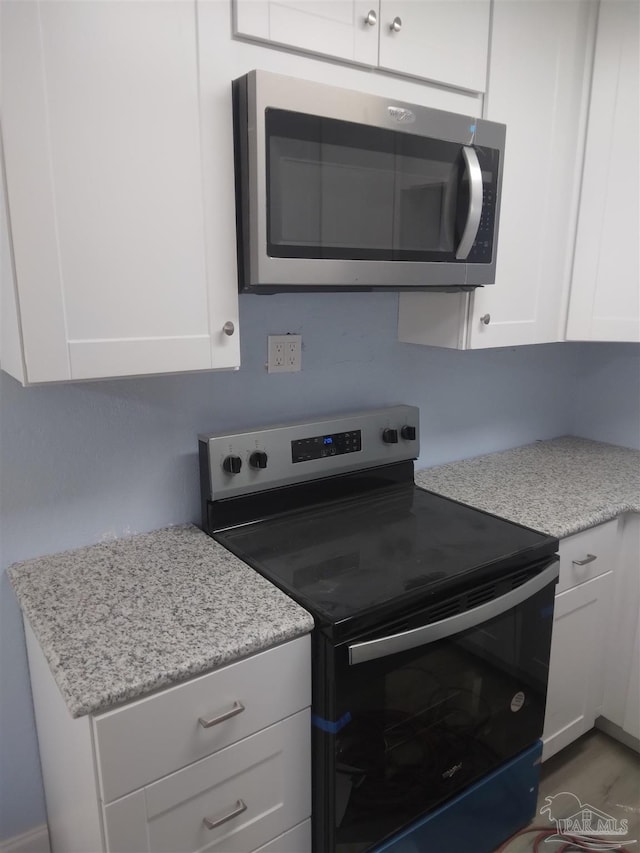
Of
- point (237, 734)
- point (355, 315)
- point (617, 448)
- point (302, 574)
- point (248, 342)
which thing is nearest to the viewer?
point (237, 734)

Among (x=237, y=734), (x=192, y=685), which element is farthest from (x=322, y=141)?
(x=237, y=734)

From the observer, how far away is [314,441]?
5.37ft

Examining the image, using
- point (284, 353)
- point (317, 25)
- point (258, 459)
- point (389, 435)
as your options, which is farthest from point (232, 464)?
point (317, 25)

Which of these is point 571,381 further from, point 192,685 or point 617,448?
point 192,685

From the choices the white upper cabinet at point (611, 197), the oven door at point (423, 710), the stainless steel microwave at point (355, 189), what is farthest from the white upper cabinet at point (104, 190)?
the white upper cabinet at point (611, 197)

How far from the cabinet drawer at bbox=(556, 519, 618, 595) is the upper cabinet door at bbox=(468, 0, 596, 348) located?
587 millimetres

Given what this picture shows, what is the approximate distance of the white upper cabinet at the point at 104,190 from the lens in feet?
3.26

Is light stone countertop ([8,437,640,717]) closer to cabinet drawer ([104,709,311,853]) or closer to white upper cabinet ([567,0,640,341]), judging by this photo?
cabinet drawer ([104,709,311,853])

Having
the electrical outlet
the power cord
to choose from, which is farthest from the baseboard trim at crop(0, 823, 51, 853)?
the electrical outlet

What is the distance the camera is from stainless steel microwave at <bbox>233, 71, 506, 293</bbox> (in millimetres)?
1168

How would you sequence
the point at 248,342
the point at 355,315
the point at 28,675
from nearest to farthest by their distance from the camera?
the point at 28,675
the point at 248,342
the point at 355,315

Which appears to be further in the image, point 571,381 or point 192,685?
point 571,381

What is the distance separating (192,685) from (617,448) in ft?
6.33

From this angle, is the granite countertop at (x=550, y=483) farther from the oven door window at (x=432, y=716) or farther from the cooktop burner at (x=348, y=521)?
the oven door window at (x=432, y=716)
